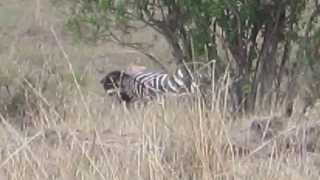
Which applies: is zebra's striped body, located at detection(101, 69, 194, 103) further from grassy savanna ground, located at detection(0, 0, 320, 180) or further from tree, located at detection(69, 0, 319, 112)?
grassy savanna ground, located at detection(0, 0, 320, 180)

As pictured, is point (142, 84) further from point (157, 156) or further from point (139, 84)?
point (157, 156)

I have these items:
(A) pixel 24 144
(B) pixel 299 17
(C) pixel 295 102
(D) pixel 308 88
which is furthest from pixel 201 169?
(B) pixel 299 17

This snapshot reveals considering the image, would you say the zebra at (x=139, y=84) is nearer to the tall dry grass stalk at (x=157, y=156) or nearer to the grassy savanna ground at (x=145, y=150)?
the grassy savanna ground at (x=145, y=150)

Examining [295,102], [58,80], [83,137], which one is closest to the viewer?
[83,137]

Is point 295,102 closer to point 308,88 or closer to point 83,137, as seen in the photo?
point 308,88

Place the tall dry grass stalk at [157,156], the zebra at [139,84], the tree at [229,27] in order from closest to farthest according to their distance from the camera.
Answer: the tall dry grass stalk at [157,156] → the tree at [229,27] → the zebra at [139,84]

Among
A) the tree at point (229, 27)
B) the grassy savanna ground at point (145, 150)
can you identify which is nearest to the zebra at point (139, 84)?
the tree at point (229, 27)

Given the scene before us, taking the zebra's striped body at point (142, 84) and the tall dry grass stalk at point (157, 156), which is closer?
the tall dry grass stalk at point (157, 156)

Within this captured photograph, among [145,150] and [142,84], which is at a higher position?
[145,150]

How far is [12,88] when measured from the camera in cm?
877

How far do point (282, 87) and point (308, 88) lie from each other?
927 mm

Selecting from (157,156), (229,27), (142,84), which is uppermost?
(229,27)

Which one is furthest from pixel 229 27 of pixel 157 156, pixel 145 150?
pixel 157 156

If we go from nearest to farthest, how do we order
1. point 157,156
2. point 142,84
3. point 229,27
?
1. point 157,156
2. point 229,27
3. point 142,84
